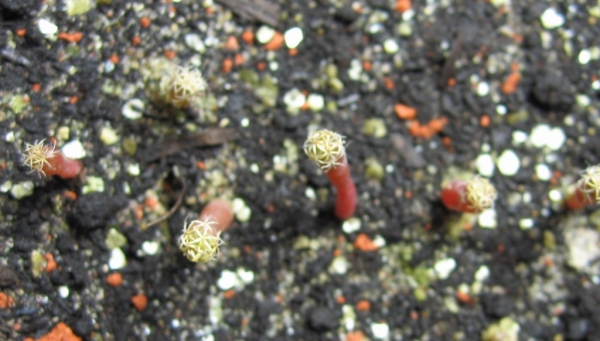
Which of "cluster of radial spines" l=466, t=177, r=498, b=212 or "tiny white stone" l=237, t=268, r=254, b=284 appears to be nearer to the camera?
"cluster of radial spines" l=466, t=177, r=498, b=212

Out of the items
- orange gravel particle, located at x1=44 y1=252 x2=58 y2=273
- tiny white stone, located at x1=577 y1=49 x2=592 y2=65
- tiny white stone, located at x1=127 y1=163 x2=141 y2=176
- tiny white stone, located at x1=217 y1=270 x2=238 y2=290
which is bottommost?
tiny white stone, located at x1=217 y1=270 x2=238 y2=290

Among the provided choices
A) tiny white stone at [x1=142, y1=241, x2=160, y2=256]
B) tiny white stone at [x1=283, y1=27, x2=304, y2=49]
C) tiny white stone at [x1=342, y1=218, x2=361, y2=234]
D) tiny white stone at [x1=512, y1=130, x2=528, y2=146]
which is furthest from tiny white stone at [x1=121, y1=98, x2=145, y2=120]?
tiny white stone at [x1=512, y1=130, x2=528, y2=146]

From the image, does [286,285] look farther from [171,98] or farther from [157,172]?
[171,98]

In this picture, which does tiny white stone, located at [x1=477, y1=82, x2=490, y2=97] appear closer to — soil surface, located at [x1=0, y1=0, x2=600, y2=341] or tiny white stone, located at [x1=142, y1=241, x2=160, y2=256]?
soil surface, located at [x1=0, y1=0, x2=600, y2=341]

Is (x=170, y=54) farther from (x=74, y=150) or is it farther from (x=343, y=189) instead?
(x=343, y=189)

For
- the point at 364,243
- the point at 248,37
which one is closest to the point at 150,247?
the point at 364,243

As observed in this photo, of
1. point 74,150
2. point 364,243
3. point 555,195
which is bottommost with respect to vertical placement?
point 364,243

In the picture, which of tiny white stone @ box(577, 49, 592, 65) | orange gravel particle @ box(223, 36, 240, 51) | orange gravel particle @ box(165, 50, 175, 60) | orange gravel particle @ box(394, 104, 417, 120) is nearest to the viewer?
orange gravel particle @ box(165, 50, 175, 60)
